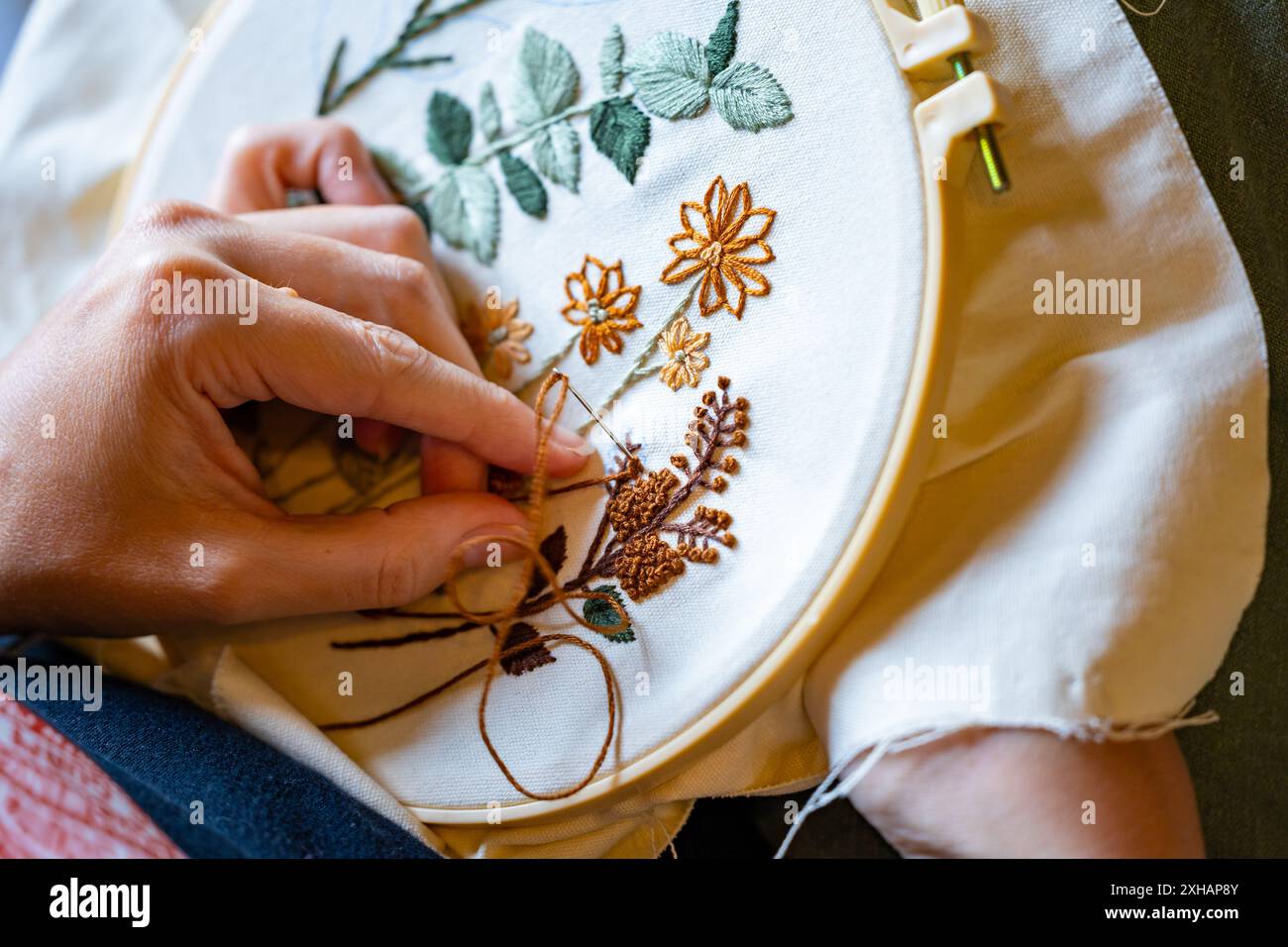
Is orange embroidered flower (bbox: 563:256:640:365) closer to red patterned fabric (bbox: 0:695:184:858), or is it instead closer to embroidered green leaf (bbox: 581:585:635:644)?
embroidered green leaf (bbox: 581:585:635:644)

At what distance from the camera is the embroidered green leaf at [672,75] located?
68cm

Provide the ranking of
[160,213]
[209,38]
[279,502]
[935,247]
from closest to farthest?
[935,247]
[160,213]
[279,502]
[209,38]

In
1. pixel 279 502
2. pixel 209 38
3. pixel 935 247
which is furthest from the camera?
pixel 209 38

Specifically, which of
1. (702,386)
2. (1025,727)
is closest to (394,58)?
(702,386)

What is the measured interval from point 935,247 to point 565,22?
1.15 ft

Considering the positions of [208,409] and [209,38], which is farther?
[209,38]

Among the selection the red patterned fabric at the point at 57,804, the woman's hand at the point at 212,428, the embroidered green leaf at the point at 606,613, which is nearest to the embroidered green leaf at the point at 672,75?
the woman's hand at the point at 212,428

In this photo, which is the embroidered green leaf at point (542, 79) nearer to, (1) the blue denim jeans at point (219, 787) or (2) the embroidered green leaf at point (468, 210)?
(2) the embroidered green leaf at point (468, 210)

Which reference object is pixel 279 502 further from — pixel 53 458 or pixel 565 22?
pixel 565 22

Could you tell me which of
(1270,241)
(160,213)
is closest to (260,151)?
(160,213)

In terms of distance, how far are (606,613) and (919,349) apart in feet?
0.86

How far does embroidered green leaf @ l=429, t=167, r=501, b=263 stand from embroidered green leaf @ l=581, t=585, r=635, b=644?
290mm

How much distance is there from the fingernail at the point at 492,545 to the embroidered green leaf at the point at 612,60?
1.06ft

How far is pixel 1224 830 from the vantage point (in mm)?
739
